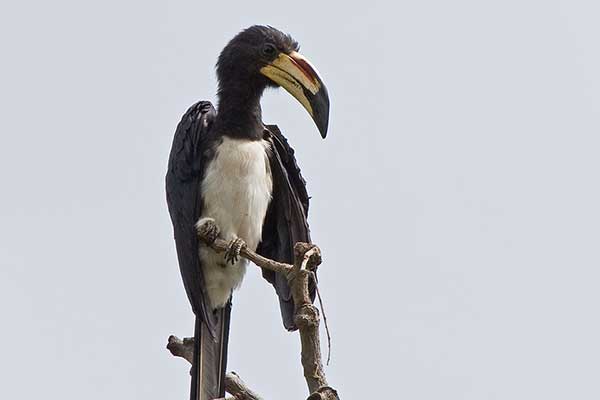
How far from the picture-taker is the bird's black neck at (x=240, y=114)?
5.98 meters

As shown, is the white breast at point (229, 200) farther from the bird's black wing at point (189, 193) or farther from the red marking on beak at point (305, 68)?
the red marking on beak at point (305, 68)

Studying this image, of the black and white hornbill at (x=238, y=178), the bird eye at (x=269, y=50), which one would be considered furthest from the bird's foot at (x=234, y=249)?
the bird eye at (x=269, y=50)

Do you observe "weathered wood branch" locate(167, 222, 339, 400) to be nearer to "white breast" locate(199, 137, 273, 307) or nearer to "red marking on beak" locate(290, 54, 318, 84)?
"white breast" locate(199, 137, 273, 307)

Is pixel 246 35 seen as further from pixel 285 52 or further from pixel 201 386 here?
pixel 201 386

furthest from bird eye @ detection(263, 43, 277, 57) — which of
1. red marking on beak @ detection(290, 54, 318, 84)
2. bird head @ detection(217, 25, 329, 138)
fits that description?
red marking on beak @ detection(290, 54, 318, 84)

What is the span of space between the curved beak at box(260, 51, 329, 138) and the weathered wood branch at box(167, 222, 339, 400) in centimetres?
105

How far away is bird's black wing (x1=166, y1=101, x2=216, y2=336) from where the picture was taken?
5793mm

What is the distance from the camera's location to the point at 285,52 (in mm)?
5977

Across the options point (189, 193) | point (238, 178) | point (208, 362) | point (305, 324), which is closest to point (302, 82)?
point (238, 178)

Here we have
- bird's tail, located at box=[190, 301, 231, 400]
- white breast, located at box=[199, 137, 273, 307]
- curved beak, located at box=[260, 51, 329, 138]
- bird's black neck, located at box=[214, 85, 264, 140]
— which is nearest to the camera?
bird's tail, located at box=[190, 301, 231, 400]

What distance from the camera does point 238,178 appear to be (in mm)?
5879

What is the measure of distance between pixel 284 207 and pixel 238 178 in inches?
13.6

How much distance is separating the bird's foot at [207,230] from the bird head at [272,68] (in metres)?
0.72

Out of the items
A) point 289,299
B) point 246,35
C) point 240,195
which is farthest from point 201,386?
point 246,35
